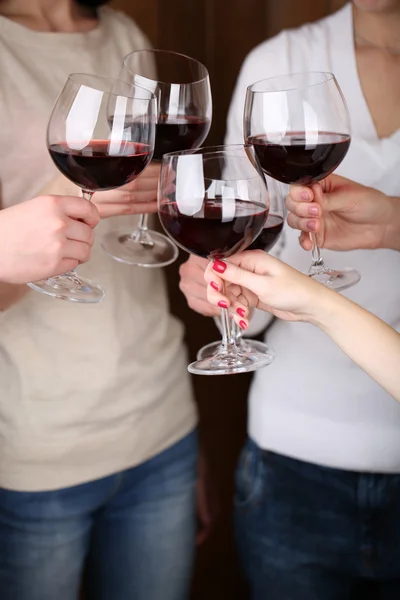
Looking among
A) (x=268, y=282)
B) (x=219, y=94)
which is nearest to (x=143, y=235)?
(x=268, y=282)

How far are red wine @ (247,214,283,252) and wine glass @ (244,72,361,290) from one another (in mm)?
88

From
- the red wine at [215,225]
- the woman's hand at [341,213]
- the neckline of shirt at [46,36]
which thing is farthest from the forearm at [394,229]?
the neckline of shirt at [46,36]

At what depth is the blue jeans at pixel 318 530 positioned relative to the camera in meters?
1.39

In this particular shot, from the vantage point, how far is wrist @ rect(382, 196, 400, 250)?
1.29 meters

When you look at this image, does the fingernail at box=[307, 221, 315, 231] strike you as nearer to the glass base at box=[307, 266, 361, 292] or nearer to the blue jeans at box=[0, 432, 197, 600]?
the glass base at box=[307, 266, 361, 292]

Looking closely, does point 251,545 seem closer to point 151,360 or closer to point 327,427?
point 327,427

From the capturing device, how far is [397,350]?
3.38 feet

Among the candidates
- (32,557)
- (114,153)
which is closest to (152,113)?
(114,153)

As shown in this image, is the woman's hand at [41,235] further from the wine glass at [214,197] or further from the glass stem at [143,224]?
the glass stem at [143,224]

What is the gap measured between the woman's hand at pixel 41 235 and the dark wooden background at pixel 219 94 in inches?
38.4

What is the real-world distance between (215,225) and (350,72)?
2.02 feet

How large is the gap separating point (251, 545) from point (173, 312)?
29.7 inches

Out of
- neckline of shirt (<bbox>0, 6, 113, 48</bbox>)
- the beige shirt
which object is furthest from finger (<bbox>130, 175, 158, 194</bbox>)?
neckline of shirt (<bbox>0, 6, 113, 48</bbox>)

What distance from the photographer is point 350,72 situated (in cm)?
142
